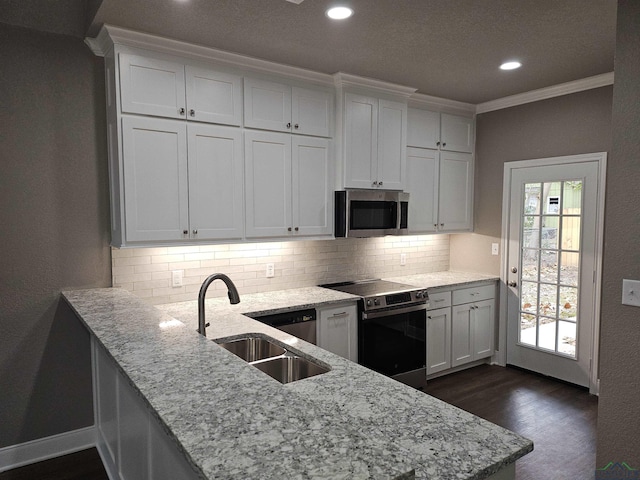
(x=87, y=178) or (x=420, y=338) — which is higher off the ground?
(x=87, y=178)

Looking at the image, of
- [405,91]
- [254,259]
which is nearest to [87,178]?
[254,259]

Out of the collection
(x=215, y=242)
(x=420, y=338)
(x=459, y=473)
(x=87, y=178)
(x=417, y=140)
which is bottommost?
(x=420, y=338)

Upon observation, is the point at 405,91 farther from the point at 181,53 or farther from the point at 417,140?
the point at 181,53

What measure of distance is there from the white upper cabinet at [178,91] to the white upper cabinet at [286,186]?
0.26 m

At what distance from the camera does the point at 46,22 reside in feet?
8.64

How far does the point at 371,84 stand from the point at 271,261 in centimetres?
169

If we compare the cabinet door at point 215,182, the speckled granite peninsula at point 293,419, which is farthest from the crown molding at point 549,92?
the speckled granite peninsula at point 293,419

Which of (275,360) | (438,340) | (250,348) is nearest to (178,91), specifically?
(250,348)

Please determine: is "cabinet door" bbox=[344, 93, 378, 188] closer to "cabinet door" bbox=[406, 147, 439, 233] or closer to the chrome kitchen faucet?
"cabinet door" bbox=[406, 147, 439, 233]

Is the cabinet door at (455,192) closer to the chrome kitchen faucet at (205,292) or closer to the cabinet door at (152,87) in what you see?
the cabinet door at (152,87)

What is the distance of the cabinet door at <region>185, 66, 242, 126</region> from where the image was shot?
9.53ft

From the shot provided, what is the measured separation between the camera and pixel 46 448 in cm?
285

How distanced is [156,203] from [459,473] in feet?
7.80

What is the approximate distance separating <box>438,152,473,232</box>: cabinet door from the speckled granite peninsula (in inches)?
113
